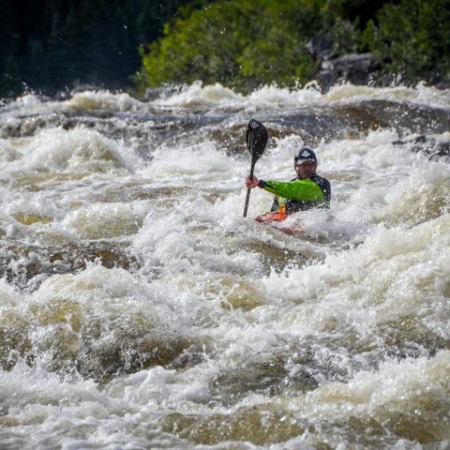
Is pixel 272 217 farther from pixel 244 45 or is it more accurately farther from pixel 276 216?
pixel 244 45

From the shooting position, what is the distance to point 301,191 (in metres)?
7.69

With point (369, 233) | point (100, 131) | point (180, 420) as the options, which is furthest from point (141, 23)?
point (180, 420)

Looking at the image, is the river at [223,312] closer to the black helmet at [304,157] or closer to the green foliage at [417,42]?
the black helmet at [304,157]

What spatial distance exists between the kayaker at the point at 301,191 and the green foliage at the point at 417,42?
13054 mm

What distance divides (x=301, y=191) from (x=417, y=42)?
46.8 ft

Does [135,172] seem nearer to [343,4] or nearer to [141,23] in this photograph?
[343,4]

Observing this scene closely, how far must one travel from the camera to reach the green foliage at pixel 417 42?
67.4 ft

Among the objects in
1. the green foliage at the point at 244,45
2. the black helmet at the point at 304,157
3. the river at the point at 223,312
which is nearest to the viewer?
the river at the point at 223,312

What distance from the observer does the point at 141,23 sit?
2073 inches

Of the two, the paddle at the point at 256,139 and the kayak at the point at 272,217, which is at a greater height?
the paddle at the point at 256,139

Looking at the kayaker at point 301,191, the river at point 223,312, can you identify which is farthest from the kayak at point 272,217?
the river at point 223,312

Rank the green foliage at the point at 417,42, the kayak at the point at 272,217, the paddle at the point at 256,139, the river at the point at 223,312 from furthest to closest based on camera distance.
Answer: the green foliage at the point at 417,42 < the paddle at the point at 256,139 < the kayak at the point at 272,217 < the river at the point at 223,312

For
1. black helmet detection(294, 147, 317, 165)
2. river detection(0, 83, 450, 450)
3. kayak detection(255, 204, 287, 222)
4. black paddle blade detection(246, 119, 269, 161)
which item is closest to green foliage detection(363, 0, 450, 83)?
river detection(0, 83, 450, 450)

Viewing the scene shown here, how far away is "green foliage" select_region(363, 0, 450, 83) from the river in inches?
416
